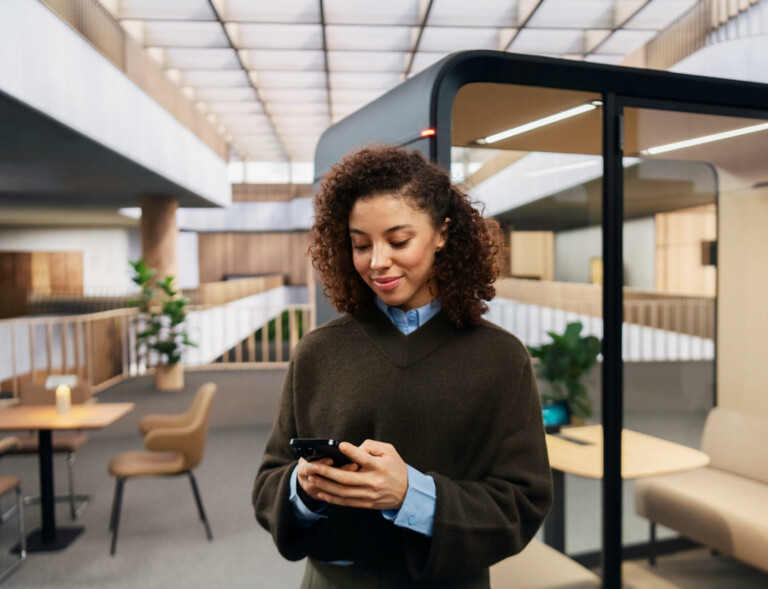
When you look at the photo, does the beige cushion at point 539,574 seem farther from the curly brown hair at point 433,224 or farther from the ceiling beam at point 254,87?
the ceiling beam at point 254,87

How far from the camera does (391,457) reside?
1.04 m

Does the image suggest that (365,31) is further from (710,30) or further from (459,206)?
(459,206)

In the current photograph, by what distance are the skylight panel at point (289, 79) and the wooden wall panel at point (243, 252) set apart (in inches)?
397

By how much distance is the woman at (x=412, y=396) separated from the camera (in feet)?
3.75

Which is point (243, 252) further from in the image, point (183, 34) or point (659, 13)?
point (659, 13)

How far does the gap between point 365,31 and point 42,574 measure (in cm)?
808

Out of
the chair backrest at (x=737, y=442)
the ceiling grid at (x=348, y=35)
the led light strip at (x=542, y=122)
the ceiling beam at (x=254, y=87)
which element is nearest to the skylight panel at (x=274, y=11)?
the ceiling grid at (x=348, y=35)

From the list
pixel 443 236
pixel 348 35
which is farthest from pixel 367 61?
pixel 443 236

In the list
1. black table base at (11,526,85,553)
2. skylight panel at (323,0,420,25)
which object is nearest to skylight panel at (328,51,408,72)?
skylight panel at (323,0,420,25)

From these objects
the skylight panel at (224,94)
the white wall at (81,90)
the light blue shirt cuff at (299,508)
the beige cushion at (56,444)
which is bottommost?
the beige cushion at (56,444)

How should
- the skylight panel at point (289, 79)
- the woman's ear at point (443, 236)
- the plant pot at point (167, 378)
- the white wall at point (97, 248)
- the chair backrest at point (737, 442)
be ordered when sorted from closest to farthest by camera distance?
the woman's ear at point (443, 236) < the chair backrest at point (737, 442) < the plant pot at point (167, 378) < the skylight panel at point (289, 79) < the white wall at point (97, 248)

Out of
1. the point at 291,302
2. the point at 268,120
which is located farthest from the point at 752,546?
the point at 291,302

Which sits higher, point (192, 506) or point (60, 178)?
point (60, 178)

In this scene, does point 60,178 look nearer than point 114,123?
No
